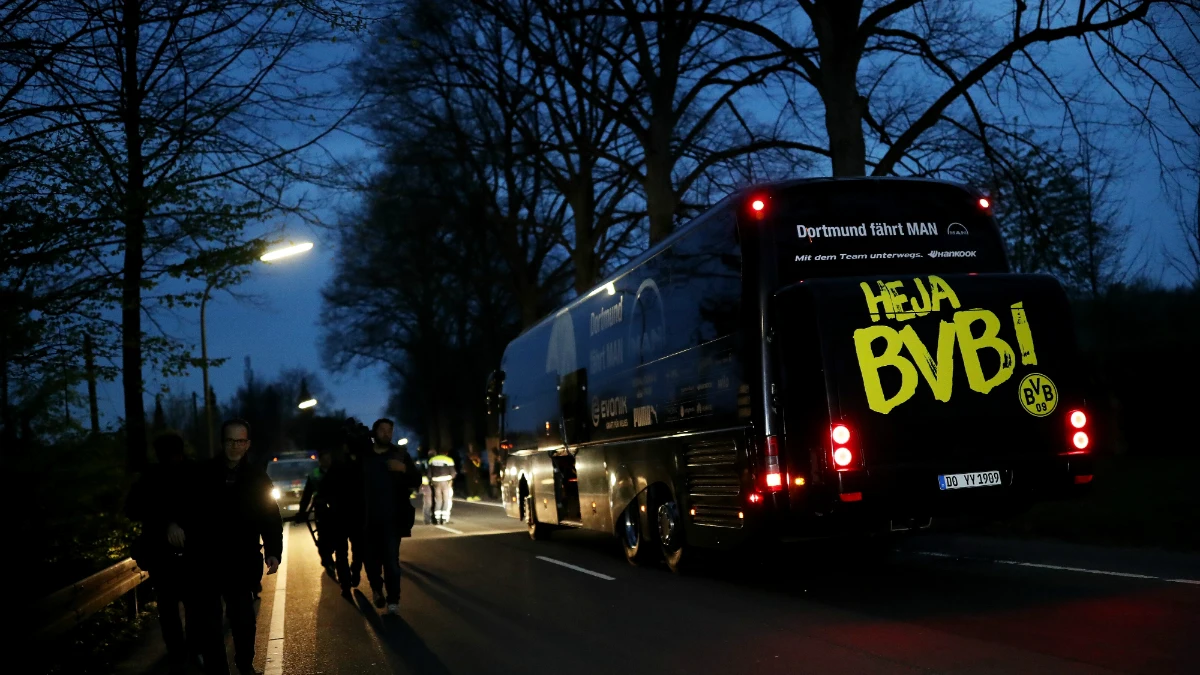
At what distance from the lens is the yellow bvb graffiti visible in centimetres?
1082

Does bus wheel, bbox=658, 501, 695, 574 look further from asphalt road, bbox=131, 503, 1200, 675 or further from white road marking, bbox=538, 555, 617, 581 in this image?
white road marking, bbox=538, 555, 617, 581

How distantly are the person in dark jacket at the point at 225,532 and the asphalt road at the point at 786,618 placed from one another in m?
1.49

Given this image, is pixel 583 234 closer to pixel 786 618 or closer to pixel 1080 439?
pixel 1080 439

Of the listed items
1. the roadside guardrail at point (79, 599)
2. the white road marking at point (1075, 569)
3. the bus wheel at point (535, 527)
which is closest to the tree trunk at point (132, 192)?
the roadside guardrail at point (79, 599)

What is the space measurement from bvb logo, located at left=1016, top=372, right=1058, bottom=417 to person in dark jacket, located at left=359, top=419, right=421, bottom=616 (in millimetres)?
5749

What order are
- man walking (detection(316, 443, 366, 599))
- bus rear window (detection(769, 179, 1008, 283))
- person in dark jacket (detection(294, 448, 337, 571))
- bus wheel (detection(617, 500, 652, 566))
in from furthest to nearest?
bus wheel (detection(617, 500, 652, 566))
person in dark jacket (detection(294, 448, 337, 571))
man walking (detection(316, 443, 366, 599))
bus rear window (detection(769, 179, 1008, 283))

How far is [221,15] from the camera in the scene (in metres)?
11.7

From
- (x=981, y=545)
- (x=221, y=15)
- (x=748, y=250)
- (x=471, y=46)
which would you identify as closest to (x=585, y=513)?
(x=981, y=545)

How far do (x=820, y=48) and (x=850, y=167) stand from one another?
2371 millimetres

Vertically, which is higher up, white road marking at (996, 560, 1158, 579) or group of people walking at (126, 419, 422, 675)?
group of people walking at (126, 419, 422, 675)

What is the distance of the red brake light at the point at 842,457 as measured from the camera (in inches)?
418

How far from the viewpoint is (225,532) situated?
777 centimetres

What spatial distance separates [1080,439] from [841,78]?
34.1 ft

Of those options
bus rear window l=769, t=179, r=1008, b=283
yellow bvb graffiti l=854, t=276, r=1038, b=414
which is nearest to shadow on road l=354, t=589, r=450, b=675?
yellow bvb graffiti l=854, t=276, r=1038, b=414
